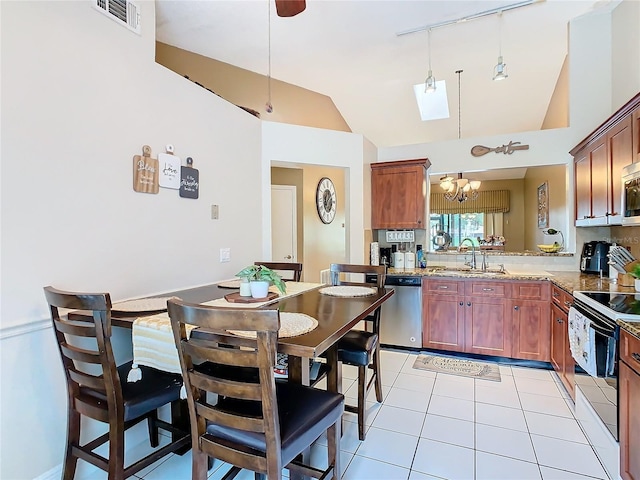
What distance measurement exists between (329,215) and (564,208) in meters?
3.12

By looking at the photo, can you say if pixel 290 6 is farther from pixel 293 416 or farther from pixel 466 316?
pixel 466 316

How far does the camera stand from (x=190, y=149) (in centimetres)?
264

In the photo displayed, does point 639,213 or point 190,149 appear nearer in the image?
point 639,213

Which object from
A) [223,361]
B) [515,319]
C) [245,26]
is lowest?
[515,319]

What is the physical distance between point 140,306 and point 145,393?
0.48 meters

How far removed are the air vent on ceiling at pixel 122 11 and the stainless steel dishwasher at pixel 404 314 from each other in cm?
306

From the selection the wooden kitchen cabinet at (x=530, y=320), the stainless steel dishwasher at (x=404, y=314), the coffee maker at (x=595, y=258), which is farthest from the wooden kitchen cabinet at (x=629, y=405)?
the stainless steel dishwasher at (x=404, y=314)

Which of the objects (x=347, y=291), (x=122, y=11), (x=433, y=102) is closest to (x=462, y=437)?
(x=347, y=291)

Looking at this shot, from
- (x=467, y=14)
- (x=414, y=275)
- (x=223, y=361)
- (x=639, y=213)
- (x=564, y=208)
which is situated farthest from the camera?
(x=564, y=208)

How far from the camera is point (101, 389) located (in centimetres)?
155

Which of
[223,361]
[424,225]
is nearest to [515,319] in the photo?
[424,225]

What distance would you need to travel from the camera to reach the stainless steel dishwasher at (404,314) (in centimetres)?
369

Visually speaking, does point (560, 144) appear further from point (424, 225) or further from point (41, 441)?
point (41, 441)

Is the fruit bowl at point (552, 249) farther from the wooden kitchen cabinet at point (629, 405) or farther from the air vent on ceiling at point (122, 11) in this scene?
the air vent on ceiling at point (122, 11)
